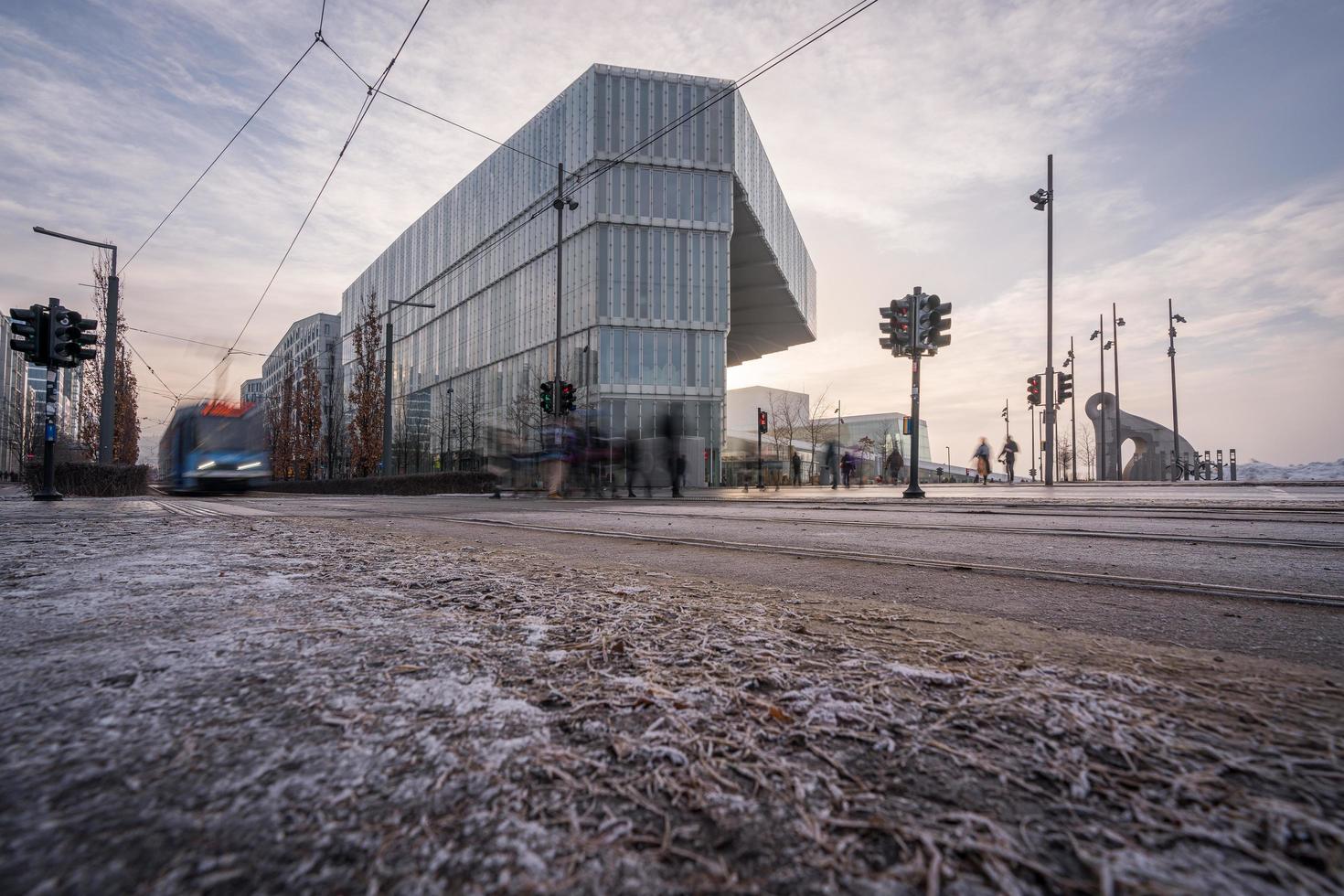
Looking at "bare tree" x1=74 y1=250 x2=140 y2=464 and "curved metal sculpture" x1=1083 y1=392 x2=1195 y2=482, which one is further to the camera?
"curved metal sculpture" x1=1083 y1=392 x2=1195 y2=482

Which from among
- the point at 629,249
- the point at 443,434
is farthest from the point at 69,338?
the point at 443,434

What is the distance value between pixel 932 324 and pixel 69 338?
62.0ft

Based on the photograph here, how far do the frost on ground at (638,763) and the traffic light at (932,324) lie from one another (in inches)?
565

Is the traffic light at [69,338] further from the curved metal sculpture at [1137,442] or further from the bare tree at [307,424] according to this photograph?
the curved metal sculpture at [1137,442]

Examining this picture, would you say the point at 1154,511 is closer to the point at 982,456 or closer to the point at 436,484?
the point at 982,456

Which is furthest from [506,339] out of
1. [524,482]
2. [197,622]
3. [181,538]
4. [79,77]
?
[197,622]

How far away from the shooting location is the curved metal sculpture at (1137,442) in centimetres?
4250

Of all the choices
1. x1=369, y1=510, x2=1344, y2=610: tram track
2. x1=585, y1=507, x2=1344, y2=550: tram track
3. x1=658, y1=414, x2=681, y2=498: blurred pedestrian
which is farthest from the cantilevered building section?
x1=369, y1=510, x2=1344, y2=610: tram track


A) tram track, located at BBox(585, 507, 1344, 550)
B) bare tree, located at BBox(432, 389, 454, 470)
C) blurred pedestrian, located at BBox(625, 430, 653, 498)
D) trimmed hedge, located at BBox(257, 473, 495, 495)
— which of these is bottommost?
trimmed hedge, located at BBox(257, 473, 495, 495)

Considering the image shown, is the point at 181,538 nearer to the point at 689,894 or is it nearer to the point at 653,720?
the point at 653,720

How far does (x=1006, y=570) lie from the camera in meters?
3.35

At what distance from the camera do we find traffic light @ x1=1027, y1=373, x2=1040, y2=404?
91.5ft

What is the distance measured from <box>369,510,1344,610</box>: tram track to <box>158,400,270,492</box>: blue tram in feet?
67.5

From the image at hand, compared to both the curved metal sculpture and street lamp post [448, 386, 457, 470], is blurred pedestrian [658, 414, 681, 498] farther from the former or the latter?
the curved metal sculpture
